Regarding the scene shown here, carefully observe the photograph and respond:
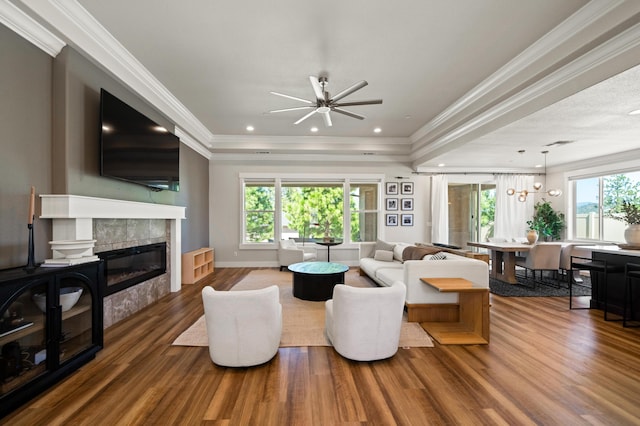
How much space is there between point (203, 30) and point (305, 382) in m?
3.34

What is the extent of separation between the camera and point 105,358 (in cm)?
260

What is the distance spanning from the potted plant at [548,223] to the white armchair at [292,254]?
5707 mm

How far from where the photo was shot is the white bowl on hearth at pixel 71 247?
241 centimetres

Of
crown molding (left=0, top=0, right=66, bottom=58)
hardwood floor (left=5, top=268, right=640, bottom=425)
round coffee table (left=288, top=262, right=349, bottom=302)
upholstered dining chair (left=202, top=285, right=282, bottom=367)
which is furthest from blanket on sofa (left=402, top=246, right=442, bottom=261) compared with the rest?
crown molding (left=0, top=0, right=66, bottom=58)

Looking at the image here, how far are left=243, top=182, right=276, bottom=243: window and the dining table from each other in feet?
15.8

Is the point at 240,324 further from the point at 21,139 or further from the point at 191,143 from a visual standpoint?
the point at 191,143

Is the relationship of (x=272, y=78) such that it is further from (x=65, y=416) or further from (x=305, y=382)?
(x=65, y=416)

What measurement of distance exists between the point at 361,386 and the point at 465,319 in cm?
183

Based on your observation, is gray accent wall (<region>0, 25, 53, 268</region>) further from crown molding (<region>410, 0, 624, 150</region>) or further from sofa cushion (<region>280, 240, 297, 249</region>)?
crown molding (<region>410, 0, 624, 150</region>)

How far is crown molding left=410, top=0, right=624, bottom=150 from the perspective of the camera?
234cm

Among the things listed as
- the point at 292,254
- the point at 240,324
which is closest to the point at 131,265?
the point at 240,324

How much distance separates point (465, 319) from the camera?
3.37 m

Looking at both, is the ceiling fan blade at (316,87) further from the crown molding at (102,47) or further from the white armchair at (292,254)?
the white armchair at (292,254)

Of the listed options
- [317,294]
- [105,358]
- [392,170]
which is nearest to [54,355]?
[105,358]
